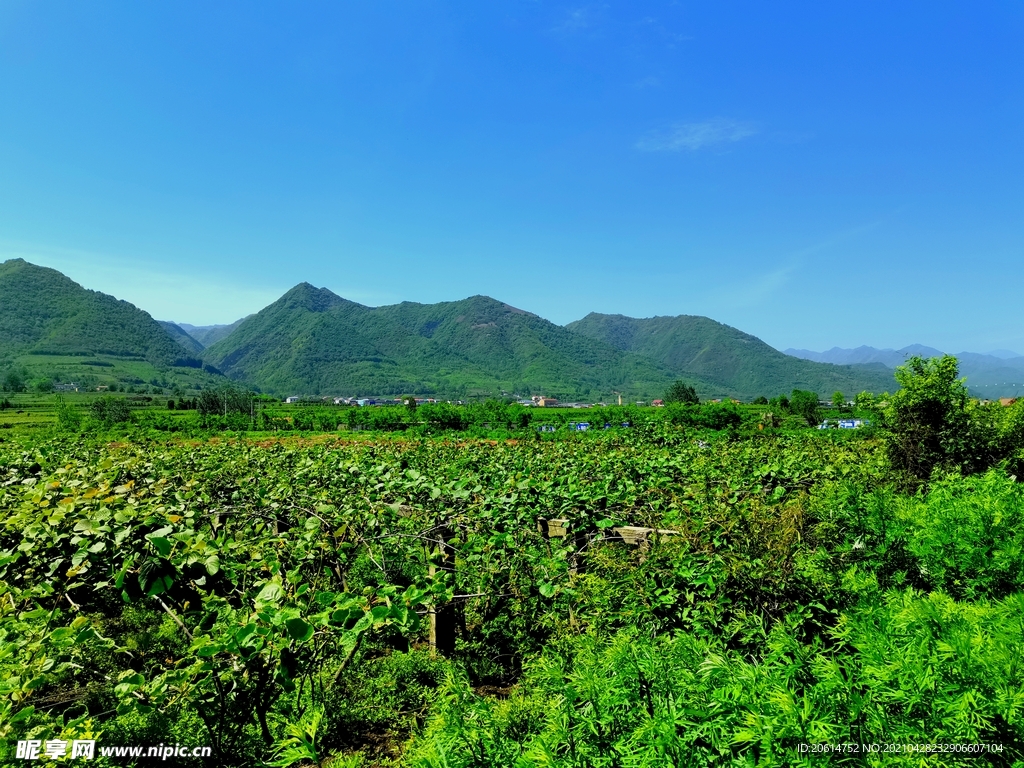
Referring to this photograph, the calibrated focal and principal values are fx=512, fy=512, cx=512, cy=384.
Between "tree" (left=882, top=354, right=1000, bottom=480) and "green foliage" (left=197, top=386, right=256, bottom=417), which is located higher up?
"tree" (left=882, top=354, right=1000, bottom=480)

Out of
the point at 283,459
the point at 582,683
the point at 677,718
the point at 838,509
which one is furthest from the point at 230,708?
the point at 283,459

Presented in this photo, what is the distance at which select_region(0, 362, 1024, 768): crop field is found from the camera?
113 cm

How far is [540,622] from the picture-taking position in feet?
11.2

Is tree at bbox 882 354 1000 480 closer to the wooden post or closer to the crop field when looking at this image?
the crop field

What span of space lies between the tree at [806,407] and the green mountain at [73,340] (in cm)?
15881

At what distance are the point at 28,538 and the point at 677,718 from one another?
11.8 ft

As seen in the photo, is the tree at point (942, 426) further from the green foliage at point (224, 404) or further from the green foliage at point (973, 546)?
the green foliage at point (224, 404)

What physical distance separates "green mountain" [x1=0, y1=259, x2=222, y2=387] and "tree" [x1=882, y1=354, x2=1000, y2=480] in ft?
556

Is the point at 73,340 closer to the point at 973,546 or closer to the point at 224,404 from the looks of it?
the point at 224,404

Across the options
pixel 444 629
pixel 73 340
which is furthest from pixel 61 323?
pixel 444 629

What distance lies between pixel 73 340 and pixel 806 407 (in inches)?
8438

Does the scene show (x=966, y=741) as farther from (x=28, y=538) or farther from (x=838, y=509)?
(x=28, y=538)

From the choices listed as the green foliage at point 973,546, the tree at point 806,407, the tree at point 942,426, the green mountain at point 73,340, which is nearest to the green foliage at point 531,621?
the green foliage at point 973,546

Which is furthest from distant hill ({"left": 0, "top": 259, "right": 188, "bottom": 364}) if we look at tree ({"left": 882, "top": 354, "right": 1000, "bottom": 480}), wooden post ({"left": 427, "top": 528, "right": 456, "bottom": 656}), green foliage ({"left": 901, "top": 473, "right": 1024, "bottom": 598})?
green foliage ({"left": 901, "top": 473, "right": 1024, "bottom": 598})
